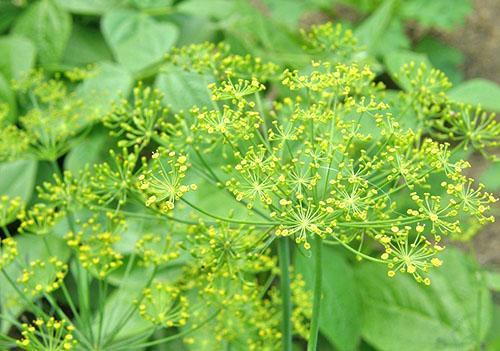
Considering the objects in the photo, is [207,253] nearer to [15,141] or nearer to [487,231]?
[15,141]

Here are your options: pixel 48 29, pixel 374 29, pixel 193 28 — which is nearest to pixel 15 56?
pixel 48 29

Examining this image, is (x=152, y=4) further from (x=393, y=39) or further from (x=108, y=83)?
(x=393, y=39)

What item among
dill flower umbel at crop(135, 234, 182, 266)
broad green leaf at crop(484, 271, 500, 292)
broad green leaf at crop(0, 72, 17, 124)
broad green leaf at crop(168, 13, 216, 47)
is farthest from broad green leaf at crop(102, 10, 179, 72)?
broad green leaf at crop(484, 271, 500, 292)

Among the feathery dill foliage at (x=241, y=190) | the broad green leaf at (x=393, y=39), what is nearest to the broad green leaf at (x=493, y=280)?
the feathery dill foliage at (x=241, y=190)

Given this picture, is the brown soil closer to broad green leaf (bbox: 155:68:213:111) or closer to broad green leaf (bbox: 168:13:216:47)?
broad green leaf (bbox: 168:13:216:47)

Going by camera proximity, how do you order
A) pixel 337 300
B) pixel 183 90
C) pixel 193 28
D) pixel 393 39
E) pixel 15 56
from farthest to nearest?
1. pixel 393 39
2. pixel 193 28
3. pixel 15 56
4. pixel 337 300
5. pixel 183 90

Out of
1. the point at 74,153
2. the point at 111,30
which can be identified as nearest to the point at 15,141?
the point at 74,153

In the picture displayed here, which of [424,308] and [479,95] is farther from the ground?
[479,95]
